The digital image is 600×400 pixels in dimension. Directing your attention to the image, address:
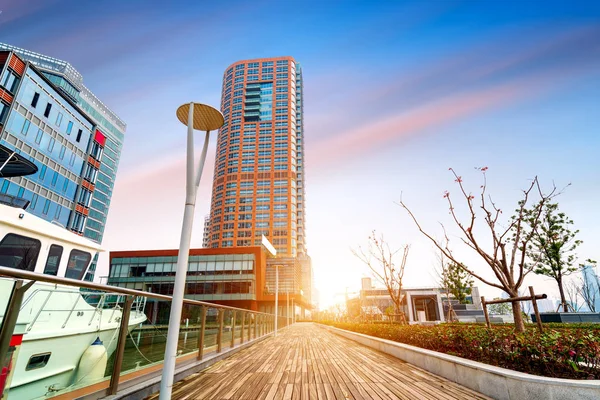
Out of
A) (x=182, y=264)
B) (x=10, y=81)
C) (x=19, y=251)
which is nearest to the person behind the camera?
(x=182, y=264)

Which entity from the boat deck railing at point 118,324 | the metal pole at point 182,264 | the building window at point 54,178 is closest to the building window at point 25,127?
the building window at point 54,178

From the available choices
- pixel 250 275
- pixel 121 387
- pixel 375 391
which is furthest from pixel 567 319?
pixel 250 275

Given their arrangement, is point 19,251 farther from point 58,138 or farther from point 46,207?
point 58,138

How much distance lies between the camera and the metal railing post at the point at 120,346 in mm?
3256

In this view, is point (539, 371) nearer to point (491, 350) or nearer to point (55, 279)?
point (491, 350)

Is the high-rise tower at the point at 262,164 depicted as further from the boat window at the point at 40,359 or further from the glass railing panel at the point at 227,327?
the boat window at the point at 40,359

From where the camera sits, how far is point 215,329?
6785 mm

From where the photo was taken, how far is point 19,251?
5.95 metres

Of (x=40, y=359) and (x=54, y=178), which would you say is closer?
(x=40, y=359)

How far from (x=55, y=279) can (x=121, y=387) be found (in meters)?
1.80

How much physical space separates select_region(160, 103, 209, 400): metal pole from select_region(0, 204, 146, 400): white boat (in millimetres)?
741

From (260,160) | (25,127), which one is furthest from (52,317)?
(260,160)

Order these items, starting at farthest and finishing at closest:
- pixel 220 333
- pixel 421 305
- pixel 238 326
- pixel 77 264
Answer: pixel 421 305 → pixel 238 326 → pixel 77 264 → pixel 220 333

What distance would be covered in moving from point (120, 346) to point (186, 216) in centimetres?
177
